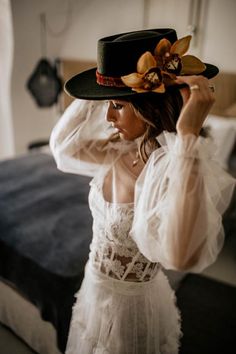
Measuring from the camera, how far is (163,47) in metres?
0.67

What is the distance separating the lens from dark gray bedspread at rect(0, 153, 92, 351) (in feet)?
4.20

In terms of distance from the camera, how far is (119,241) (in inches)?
32.2

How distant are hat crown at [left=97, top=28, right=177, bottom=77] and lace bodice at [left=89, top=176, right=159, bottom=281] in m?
0.33

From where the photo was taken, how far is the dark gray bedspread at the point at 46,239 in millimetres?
1280

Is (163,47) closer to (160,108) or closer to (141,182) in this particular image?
(160,108)

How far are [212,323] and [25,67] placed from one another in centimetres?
278

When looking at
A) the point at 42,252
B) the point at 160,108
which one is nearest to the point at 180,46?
the point at 160,108

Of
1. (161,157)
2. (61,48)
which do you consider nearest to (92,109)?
(161,157)

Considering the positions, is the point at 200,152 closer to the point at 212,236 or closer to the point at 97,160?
the point at 212,236

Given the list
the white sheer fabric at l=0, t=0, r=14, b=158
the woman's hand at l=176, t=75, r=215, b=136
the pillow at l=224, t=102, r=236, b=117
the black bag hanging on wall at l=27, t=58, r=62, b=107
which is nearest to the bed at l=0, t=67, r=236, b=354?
the pillow at l=224, t=102, r=236, b=117

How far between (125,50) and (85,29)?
88.1 inches

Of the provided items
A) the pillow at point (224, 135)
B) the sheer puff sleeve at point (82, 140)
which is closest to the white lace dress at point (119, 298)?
the sheer puff sleeve at point (82, 140)

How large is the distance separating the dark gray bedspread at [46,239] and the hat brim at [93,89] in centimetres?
80

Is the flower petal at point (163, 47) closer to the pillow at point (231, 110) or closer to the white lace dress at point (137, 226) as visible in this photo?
the white lace dress at point (137, 226)
